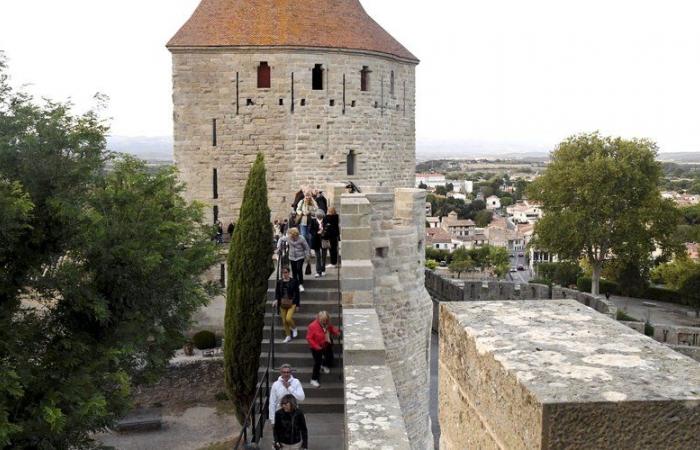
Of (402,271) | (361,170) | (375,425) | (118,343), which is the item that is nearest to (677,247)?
(361,170)

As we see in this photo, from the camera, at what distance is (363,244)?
1077 cm

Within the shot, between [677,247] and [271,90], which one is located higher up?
[271,90]

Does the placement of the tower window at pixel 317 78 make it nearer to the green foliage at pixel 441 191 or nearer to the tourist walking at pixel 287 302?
the tourist walking at pixel 287 302

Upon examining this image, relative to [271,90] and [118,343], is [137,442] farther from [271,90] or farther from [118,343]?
[271,90]

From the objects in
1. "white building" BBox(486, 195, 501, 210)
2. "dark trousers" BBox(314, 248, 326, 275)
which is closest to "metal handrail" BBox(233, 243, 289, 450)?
"dark trousers" BBox(314, 248, 326, 275)

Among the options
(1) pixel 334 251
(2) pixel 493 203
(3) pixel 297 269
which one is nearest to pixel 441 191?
(2) pixel 493 203

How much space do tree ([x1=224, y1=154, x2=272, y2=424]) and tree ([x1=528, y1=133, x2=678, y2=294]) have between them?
→ 28.3m

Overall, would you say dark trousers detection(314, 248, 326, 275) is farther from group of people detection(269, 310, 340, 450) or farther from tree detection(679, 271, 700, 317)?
tree detection(679, 271, 700, 317)

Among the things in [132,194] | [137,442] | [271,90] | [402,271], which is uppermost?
[271,90]

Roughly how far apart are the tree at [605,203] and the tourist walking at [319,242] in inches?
1127

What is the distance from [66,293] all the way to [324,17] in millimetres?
16996

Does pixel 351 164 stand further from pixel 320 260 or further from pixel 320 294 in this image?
pixel 320 294

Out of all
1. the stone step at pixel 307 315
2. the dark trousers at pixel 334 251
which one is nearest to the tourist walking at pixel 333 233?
the dark trousers at pixel 334 251

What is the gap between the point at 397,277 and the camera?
11750mm
